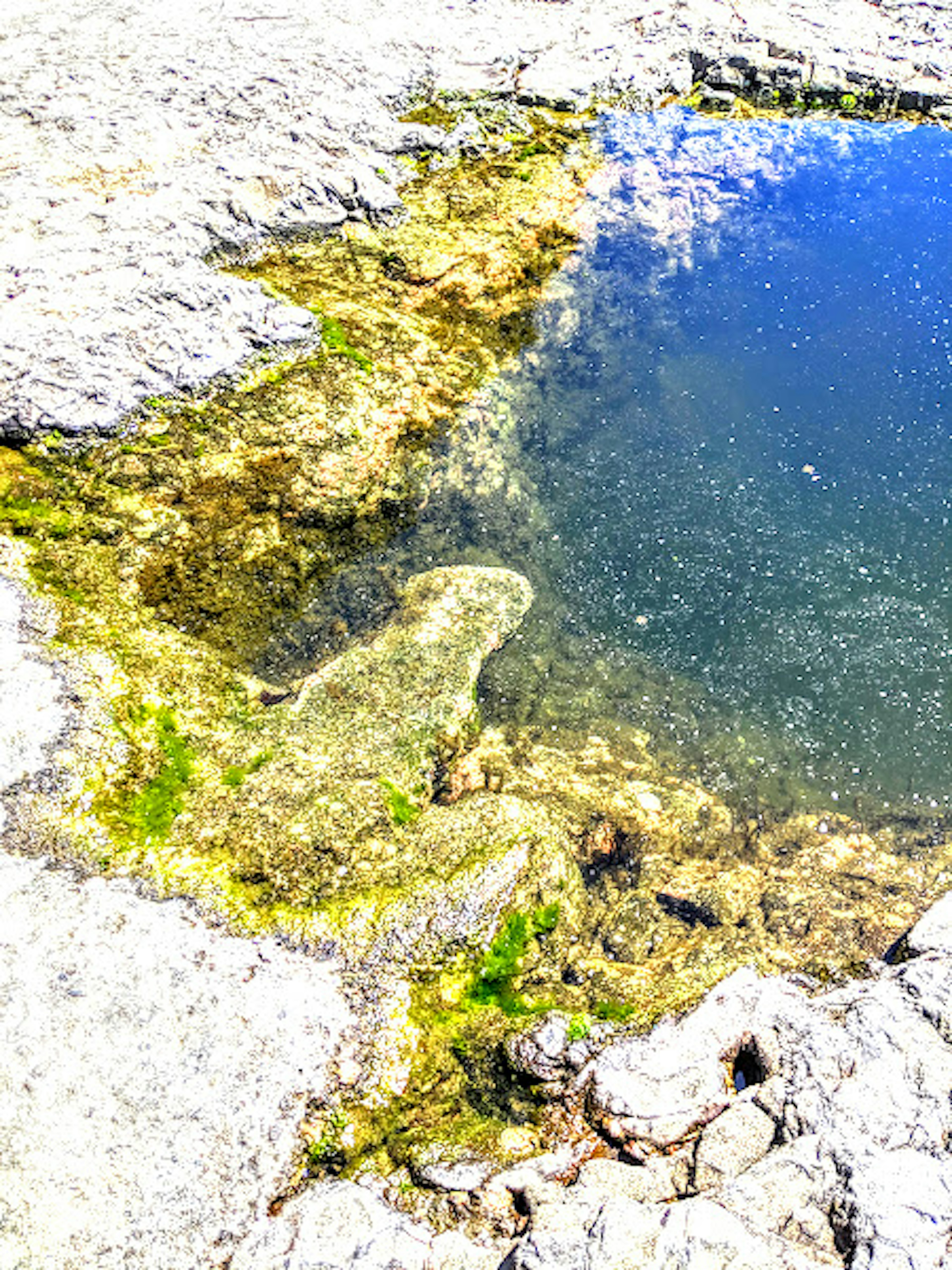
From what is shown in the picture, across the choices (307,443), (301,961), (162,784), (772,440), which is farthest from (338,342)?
(301,961)

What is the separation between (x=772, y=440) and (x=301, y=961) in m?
7.29

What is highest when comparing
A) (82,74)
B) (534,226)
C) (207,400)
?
(82,74)

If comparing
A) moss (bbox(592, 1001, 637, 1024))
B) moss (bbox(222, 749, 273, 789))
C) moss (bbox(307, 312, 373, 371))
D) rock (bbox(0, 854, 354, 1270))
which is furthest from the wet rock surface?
moss (bbox(307, 312, 373, 371))

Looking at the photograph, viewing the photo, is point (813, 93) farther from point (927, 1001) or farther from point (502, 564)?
point (927, 1001)

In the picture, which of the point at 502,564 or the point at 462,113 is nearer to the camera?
the point at 502,564

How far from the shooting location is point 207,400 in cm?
932

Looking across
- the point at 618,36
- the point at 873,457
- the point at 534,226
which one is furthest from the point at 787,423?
the point at 618,36

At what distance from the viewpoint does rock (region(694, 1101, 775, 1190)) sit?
4621 millimetres

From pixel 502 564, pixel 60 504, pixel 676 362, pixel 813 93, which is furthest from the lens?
pixel 813 93

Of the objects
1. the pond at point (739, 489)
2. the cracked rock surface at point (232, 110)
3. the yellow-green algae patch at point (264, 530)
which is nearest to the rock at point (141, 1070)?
the yellow-green algae patch at point (264, 530)

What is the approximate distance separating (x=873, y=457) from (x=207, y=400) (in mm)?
6992

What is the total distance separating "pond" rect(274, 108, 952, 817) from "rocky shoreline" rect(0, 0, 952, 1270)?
2.17 ft

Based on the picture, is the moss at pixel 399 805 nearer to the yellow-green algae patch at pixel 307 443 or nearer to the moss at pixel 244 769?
the moss at pixel 244 769

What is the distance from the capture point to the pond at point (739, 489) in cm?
A: 793
